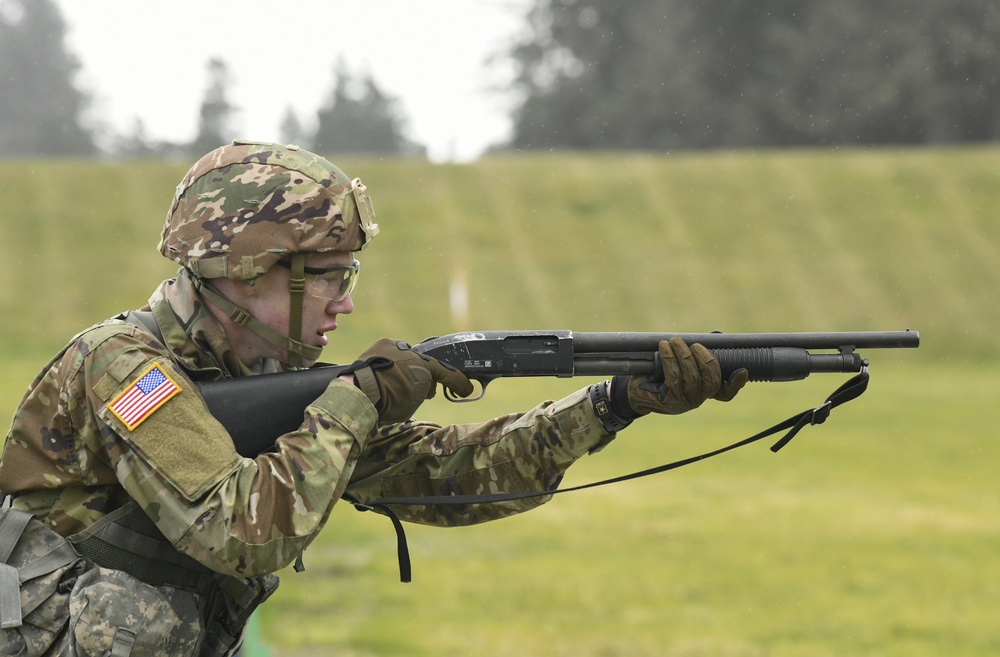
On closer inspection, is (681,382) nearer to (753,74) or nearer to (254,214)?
(254,214)

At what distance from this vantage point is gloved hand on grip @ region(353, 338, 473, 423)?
4137 mm

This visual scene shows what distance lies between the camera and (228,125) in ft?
288

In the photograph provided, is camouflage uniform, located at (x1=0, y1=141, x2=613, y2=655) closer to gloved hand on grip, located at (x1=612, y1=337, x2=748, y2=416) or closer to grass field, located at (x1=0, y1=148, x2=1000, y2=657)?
gloved hand on grip, located at (x1=612, y1=337, x2=748, y2=416)

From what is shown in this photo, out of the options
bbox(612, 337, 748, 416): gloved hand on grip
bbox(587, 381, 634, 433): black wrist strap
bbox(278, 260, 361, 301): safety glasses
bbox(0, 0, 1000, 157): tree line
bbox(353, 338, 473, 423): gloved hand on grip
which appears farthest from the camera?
bbox(0, 0, 1000, 157): tree line

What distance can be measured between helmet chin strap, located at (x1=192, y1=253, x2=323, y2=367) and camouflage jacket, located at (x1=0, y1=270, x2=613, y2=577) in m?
0.06

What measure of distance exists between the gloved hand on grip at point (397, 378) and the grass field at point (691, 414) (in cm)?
430

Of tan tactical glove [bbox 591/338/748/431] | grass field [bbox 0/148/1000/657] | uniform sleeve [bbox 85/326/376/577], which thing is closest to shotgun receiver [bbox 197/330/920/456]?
tan tactical glove [bbox 591/338/748/431]

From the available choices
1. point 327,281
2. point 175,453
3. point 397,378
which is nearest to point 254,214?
point 327,281

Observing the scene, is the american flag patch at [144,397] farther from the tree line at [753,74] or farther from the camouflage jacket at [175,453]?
the tree line at [753,74]

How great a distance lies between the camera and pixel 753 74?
59031 millimetres

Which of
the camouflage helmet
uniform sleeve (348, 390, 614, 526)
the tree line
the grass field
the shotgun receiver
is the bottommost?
the grass field

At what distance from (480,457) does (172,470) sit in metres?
1.34

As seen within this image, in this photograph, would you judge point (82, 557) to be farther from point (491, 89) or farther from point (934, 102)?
point (491, 89)

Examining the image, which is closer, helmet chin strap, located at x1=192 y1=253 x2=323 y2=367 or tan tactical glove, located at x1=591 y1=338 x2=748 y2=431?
helmet chin strap, located at x1=192 y1=253 x2=323 y2=367
